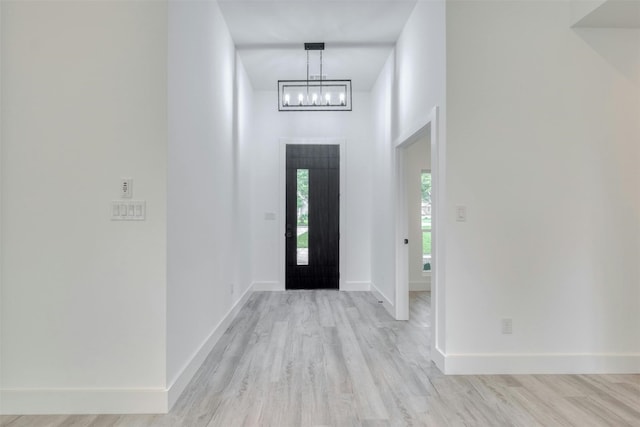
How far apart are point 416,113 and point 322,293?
3.21 m

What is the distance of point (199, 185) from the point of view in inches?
118

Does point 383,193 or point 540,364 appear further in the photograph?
point 383,193

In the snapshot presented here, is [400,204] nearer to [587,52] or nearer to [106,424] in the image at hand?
→ [587,52]

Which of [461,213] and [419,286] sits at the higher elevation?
[461,213]

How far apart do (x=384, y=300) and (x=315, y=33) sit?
3.34 meters

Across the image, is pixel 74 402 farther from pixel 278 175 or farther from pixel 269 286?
pixel 278 175

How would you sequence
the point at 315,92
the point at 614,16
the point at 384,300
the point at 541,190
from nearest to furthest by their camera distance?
1. the point at 614,16
2. the point at 541,190
3. the point at 384,300
4. the point at 315,92

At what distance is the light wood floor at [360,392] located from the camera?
2188mm

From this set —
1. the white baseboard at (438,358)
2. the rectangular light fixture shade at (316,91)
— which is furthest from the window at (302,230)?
the white baseboard at (438,358)

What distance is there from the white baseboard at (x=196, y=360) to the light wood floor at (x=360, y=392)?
60 millimetres

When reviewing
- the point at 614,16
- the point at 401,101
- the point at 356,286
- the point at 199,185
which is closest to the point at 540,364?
the point at 614,16

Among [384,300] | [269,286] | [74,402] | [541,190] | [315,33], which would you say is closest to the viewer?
[74,402]

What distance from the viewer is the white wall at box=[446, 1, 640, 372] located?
2.84 m

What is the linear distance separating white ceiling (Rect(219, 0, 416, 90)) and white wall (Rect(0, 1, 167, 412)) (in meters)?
1.65
